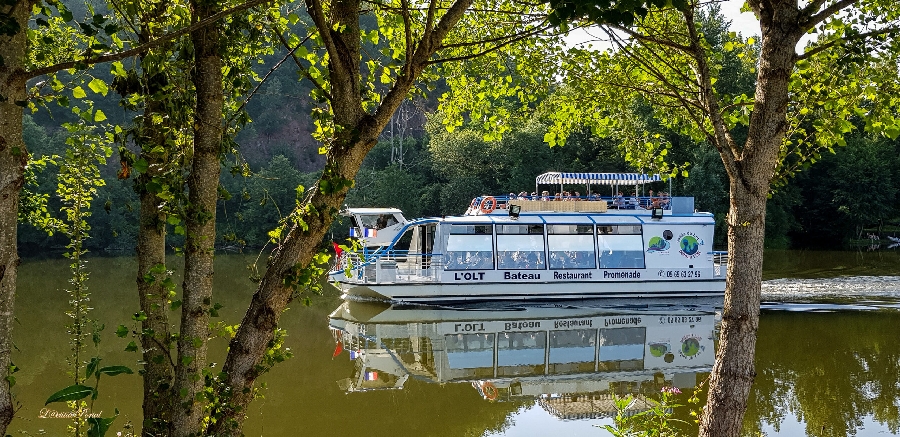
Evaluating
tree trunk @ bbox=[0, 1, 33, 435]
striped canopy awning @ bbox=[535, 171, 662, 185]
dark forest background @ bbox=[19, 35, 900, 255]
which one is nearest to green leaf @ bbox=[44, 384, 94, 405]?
tree trunk @ bbox=[0, 1, 33, 435]

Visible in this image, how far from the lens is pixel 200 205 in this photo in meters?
Answer: 3.49

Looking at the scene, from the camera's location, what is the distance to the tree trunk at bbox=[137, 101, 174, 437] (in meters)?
3.67

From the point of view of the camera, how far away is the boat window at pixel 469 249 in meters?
19.2

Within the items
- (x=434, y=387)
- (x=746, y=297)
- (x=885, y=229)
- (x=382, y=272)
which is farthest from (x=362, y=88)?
(x=885, y=229)

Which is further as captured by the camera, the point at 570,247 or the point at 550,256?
the point at 570,247

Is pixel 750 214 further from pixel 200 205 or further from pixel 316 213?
pixel 200 205

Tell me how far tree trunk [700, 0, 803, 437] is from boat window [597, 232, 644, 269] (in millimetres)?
15361

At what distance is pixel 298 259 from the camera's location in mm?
3557

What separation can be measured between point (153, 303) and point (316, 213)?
0.89 meters

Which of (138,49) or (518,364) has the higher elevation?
(138,49)

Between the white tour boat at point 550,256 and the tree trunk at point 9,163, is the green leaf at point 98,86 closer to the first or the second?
the tree trunk at point 9,163

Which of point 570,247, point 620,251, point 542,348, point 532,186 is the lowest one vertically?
point 542,348

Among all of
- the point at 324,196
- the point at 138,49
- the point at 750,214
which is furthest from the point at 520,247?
the point at 138,49

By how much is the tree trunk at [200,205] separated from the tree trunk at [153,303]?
12 centimetres
